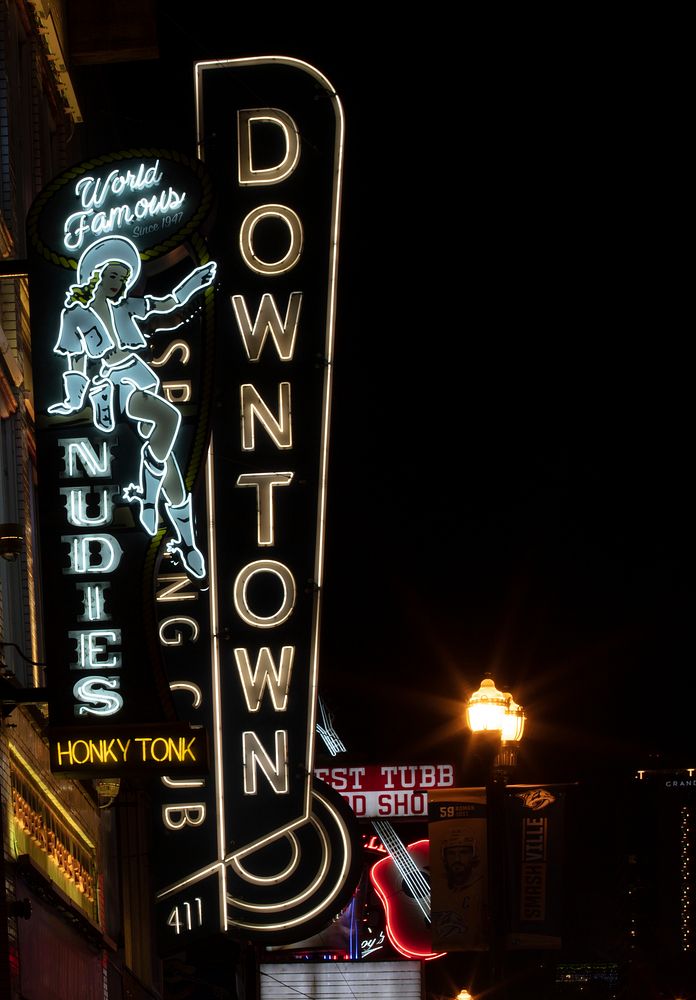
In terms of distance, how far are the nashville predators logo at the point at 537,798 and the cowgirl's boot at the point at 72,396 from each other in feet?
21.5

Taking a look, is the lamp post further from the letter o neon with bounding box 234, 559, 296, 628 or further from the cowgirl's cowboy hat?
the cowgirl's cowboy hat

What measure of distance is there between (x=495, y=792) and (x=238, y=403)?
5.21 metres

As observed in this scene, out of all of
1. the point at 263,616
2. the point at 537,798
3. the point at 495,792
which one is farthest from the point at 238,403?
the point at 537,798

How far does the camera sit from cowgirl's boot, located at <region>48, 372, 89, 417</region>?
46.0 ft

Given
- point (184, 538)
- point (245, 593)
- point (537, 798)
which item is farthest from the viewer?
point (245, 593)

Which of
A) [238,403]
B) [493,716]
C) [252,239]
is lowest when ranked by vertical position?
[493,716]

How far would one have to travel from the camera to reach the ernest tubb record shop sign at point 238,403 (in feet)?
47.6

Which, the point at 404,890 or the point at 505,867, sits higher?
the point at 404,890

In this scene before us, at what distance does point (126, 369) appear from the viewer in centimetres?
1417

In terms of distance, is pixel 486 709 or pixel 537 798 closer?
pixel 486 709

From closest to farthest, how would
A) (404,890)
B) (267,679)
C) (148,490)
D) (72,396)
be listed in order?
(148,490)
(72,396)
(267,679)
(404,890)

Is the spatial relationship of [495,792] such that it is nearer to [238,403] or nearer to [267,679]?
[267,679]

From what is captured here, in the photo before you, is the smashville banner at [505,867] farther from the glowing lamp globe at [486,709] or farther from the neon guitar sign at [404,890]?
the neon guitar sign at [404,890]

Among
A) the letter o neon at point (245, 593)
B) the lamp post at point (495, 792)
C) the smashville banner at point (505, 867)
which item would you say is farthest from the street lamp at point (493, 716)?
the letter o neon at point (245, 593)
